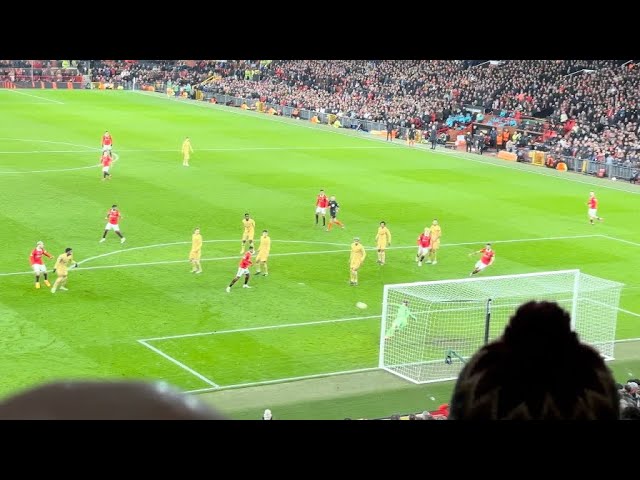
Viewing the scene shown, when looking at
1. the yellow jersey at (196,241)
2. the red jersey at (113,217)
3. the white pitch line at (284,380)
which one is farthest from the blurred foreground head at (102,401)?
the red jersey at (113,217)

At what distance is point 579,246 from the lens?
1294 inches

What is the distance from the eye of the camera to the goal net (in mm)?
21094

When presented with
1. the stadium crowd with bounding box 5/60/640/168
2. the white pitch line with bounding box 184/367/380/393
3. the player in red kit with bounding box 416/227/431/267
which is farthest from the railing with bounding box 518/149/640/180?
the white pitch line with bounding box 184/367/380/393

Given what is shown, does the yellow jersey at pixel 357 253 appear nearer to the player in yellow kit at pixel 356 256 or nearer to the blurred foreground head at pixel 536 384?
the player in yellow kit at pixel 356 256

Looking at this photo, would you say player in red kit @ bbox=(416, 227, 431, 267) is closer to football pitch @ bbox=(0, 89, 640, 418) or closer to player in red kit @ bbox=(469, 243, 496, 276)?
football pitch @ bbox=(0, 89, 640, 418)

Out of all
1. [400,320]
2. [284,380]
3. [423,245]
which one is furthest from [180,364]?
[423,245]

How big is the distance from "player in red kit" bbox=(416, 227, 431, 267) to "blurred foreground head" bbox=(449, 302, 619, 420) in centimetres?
2633

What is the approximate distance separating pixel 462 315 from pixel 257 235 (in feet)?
35.4

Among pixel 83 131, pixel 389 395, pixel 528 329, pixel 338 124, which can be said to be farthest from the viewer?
pixel 338 124

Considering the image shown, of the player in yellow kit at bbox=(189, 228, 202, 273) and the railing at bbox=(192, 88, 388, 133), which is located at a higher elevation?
the railing at bbox=(192, 88, 388, 133)
